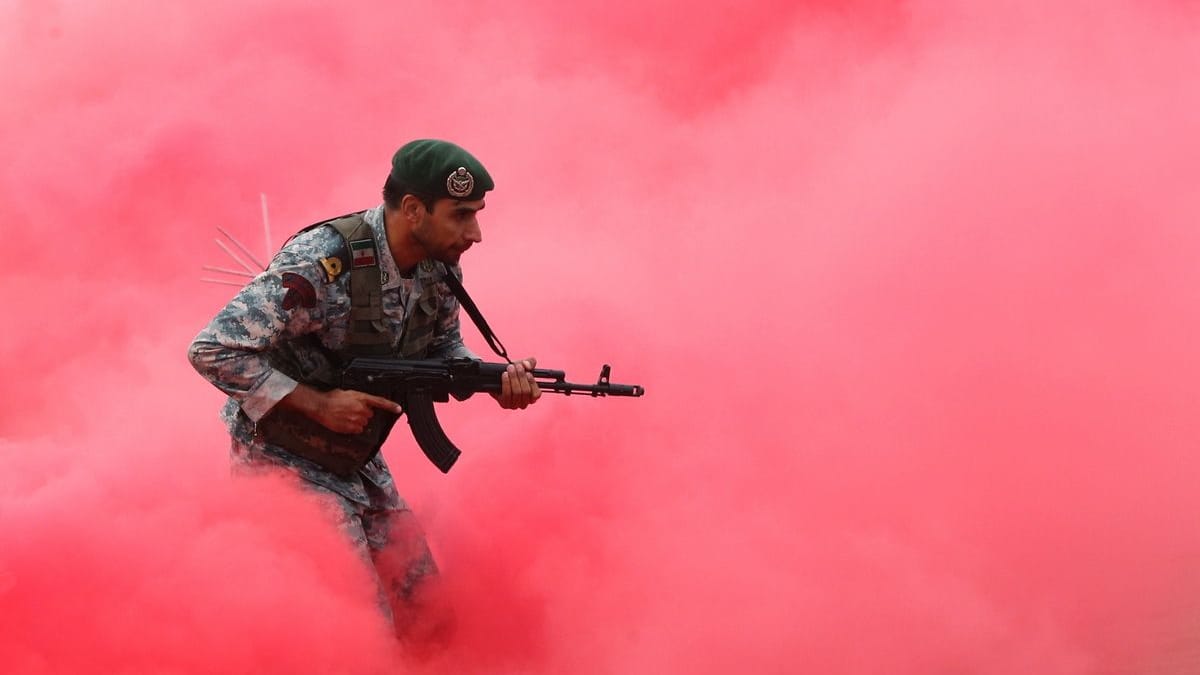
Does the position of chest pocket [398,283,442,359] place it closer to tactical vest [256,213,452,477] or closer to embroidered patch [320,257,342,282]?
tactical vest [256,213,452,477]

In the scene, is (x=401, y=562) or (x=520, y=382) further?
(x=401, y=562)

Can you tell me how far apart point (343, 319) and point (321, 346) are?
0.15 m

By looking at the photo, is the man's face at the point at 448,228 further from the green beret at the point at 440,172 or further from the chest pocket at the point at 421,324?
the chest pocket at the point at 421,324

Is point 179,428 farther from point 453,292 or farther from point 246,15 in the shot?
point 246,15

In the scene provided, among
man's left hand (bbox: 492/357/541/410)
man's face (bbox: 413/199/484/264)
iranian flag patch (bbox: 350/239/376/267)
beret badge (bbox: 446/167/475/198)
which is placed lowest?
man's left hand (bbox: 492/357/541/410)

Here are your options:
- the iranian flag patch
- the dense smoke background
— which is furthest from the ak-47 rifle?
the iranian flag patch

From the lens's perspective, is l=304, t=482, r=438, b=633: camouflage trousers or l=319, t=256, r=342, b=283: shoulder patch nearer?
l=319, t=256, r=342, b=283: shoulder patch

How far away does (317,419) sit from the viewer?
4.14m

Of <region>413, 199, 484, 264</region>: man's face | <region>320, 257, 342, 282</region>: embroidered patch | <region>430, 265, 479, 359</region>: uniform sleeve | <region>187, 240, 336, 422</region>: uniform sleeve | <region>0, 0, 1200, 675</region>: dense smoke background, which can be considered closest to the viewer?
<region>187, 240, 336, 422</region>: uniform sleeve

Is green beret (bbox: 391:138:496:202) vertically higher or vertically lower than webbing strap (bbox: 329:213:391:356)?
higher

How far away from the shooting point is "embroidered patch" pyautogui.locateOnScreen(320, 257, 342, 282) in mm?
4027

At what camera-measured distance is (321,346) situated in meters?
4.24

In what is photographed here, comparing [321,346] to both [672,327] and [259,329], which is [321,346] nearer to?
[259,329]

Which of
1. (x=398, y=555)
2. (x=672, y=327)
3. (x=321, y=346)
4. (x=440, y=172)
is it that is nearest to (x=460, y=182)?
(x=440, y=172)
